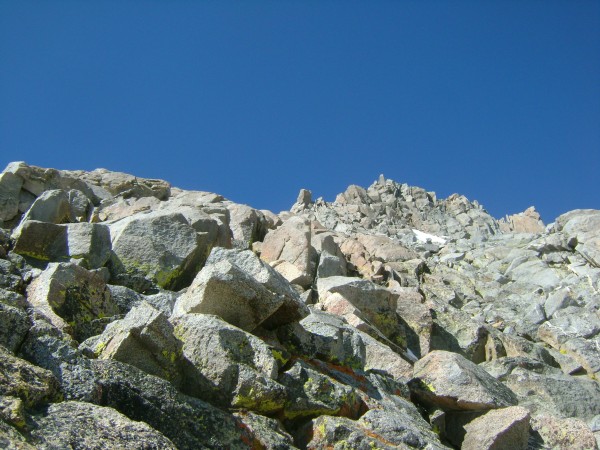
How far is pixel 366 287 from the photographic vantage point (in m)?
24.4

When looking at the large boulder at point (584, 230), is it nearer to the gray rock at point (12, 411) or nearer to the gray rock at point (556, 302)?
the gray rock at point (556, 302)

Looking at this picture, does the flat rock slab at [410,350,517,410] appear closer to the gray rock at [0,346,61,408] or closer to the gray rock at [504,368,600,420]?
the gray rock at [504,368,600,420]

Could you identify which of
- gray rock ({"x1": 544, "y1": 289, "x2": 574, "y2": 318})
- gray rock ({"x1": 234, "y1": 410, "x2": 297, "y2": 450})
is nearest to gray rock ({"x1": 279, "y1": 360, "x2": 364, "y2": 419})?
gray rock ({"x1": 234, "y1": 410, "x2": 297, "y2": 450})

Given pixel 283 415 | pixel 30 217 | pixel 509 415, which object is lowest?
Answer: pixel 283 415

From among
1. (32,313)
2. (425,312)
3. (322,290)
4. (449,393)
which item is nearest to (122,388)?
(32,313)

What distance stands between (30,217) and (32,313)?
57.1ft

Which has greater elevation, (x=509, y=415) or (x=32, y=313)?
(x=509, y=415)

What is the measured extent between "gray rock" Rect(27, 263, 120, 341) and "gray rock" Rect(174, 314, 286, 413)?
2.36m

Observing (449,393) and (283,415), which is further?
(449,393)

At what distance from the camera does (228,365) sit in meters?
11.1

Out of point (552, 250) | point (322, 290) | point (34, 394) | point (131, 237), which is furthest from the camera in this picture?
point (552, 250)

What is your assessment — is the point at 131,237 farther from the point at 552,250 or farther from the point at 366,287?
the point at 552,250

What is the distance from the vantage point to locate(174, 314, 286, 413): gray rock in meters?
11.0

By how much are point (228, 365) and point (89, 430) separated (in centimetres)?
362
